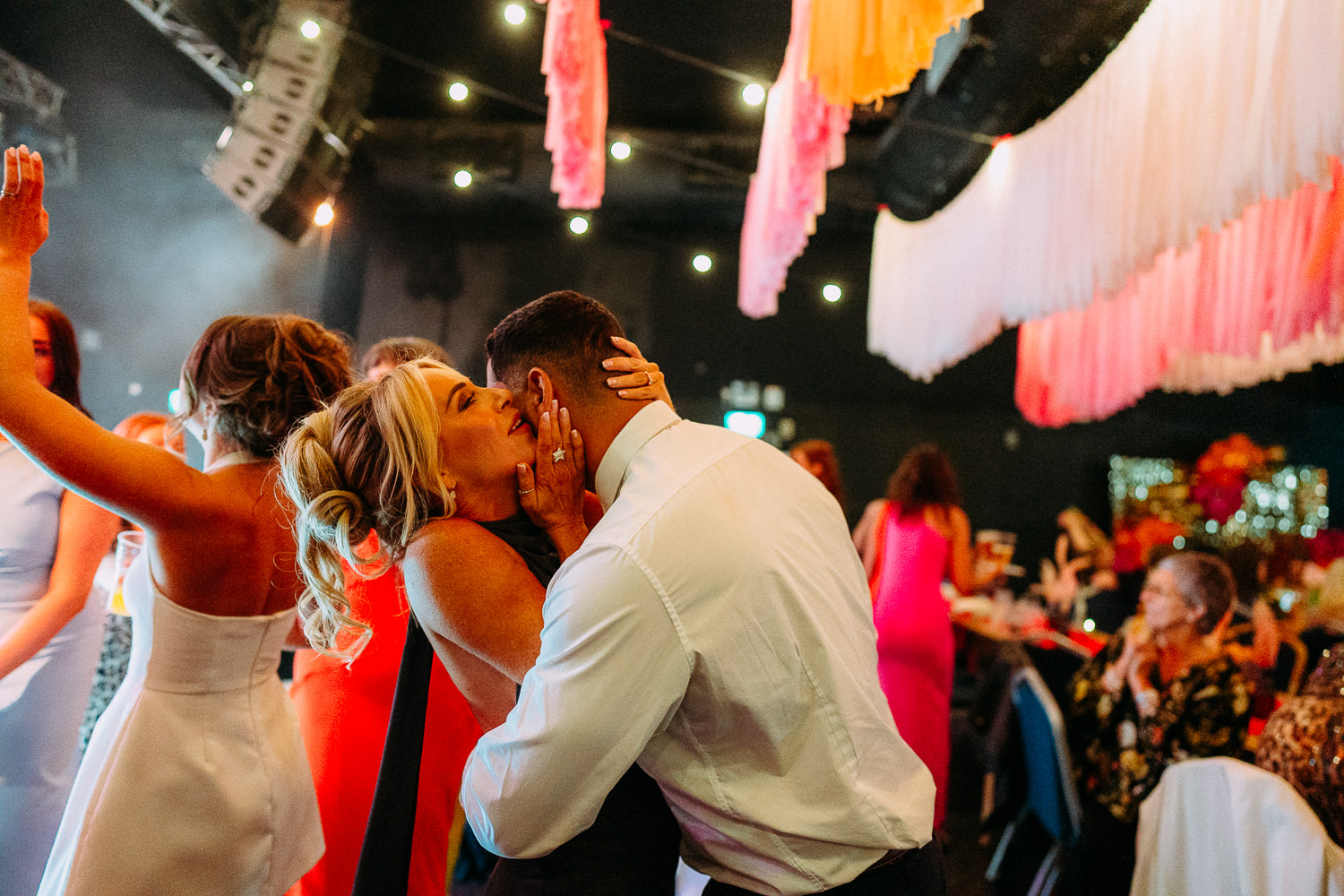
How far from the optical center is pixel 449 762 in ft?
5.90

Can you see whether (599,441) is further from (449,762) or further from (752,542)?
(449,762)

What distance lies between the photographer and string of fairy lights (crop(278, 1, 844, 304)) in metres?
3.51

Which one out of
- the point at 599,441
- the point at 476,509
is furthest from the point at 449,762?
the point at 599,441

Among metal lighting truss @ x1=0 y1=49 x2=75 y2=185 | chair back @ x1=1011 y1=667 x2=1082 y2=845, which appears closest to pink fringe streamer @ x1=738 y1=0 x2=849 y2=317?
chair back @ x1=1011 y1=667 x2=1082 y2=845

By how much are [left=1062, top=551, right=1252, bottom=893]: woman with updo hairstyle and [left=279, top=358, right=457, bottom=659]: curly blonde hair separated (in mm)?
2359

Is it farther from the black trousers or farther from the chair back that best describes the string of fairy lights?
the black trousers

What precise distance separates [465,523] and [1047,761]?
2437 millimetres

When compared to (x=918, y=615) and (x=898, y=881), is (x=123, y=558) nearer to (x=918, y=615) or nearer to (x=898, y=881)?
(x=898, y=881)

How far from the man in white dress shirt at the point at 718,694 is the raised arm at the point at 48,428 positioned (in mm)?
739

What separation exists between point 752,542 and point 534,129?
13.2 ft

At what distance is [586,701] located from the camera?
0.94 m

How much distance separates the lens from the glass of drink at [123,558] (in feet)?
5.57

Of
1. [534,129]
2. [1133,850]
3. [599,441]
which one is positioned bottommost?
[1133,850]

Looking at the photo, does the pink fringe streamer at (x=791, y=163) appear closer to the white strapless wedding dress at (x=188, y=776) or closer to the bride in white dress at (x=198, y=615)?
the bride in white dress at (x=198, y=615)
